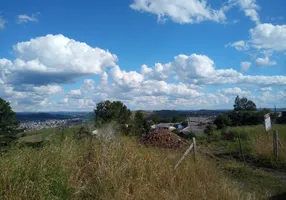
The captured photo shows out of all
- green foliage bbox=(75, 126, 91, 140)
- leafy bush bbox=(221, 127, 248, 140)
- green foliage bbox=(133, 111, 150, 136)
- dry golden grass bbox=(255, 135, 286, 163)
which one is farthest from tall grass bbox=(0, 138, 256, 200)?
leafy bush bbox=(221, 127, 248, 140)

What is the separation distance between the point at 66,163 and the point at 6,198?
159cm

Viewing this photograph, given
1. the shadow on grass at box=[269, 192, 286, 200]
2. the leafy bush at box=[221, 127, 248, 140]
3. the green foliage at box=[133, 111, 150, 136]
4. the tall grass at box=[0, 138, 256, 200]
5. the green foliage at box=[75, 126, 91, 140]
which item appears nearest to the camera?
the tall grass at box=[0, 138, 256, 200]

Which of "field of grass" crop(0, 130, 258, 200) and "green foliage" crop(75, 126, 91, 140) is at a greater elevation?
"green foliage" crop(75, 126, 91, 140)

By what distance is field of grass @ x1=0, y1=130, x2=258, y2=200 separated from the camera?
5.42 m

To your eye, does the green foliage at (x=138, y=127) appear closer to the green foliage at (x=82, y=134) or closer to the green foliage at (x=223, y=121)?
the green foliage at (x=82, y=134)

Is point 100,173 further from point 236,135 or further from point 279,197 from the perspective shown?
point 236,135

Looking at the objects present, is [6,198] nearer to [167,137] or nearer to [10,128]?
[167,137]

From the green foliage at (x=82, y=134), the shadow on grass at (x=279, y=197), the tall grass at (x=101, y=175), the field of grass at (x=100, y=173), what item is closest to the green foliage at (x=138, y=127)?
the green foliage at (x=82, y=134)

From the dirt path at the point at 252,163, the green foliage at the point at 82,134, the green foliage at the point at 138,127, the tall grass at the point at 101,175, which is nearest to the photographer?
the tall grass at the point at 101,175

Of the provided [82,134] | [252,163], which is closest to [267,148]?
[252,163]

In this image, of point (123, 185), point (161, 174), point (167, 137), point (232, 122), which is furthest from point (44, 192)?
point (232, 122)

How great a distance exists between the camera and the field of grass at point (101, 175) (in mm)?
5418

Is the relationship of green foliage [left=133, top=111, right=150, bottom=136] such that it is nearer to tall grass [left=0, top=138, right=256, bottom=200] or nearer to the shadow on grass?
tall grass [left=0, top=138, right=256, bottom=200]

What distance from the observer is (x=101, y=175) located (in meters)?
6.31
